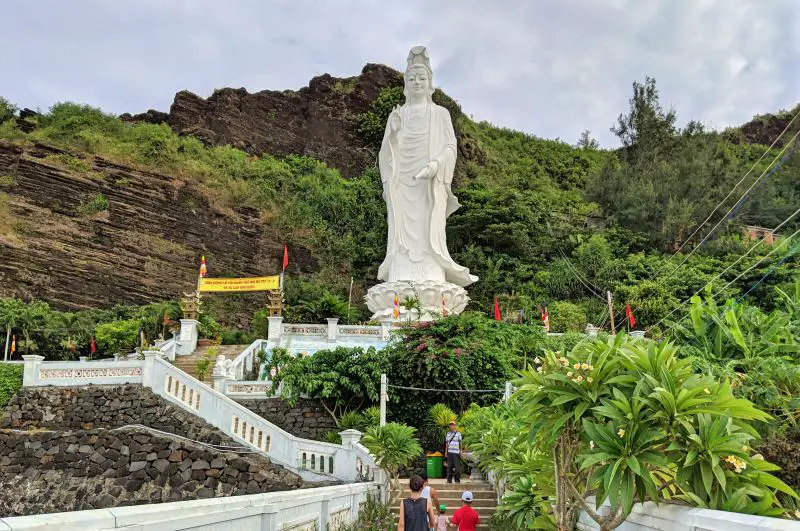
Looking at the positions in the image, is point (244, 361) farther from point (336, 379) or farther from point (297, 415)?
point (336, 379)

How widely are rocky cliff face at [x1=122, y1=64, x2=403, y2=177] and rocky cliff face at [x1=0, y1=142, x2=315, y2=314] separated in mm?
6727

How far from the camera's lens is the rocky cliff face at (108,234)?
88.3ft

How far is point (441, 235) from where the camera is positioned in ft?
67.9

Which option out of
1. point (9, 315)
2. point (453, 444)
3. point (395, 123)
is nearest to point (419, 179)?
point (395, 123)

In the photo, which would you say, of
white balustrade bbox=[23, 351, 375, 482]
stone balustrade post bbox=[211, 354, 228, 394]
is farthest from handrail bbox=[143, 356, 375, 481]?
stone balustrade post bbox=[211, 354, 228, 394]

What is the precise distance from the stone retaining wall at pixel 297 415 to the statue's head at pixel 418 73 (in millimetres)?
11050

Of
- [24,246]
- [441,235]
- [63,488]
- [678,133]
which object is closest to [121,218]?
[24,246]

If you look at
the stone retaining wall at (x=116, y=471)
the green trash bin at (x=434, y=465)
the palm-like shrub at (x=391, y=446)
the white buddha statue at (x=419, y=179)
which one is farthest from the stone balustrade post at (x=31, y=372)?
the white buddha statue at (x=419, y=179)

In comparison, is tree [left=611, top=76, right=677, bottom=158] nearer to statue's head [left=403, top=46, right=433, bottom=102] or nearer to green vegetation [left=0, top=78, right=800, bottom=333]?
green vegetation [left=0, top=78, right=800, bottom=333]

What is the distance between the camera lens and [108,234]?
29.2 meters

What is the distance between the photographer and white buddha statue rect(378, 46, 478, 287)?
66.8 ft

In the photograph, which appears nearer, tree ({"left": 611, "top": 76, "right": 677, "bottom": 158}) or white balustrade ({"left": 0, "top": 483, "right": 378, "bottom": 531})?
white balustrade ({"left": 0, "top": 483, "right": 378, "bottom": 531})

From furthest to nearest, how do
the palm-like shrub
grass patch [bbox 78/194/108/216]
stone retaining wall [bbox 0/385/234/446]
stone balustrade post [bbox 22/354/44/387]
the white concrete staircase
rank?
grass patch [bbox 78/194/108/216] → stone balustrade post [bbox 22/354/44/387] → stone retaining wall [bbox 0/385/234/446] → the palm-like shrub → the white concrete staircase

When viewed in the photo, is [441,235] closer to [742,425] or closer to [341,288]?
[341,288]
